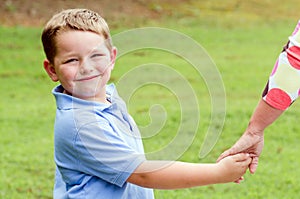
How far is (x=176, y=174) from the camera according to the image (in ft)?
8.38

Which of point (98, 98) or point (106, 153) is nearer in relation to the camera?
point (106, 153)

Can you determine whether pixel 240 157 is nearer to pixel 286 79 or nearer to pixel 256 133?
pixel 256 133

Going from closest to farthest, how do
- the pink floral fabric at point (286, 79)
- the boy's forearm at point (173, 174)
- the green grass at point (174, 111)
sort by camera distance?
the boy's forearm at point (173, 174) < the pink floral fabric at point (286, 79) < the green grass at point (174, 111)

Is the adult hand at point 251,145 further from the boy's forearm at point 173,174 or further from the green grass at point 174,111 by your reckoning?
the green grass at point 174,111

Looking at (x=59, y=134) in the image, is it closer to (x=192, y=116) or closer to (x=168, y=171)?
(x=168, y=171)

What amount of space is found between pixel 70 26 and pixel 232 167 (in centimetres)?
76

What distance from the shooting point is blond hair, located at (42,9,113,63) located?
2.63 m

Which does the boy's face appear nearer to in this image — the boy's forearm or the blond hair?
the blond hair

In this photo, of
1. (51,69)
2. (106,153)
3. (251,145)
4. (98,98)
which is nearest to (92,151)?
(106,153)

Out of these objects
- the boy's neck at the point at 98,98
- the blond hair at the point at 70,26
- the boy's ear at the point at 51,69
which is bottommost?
the boy's neck at the point at 98,98

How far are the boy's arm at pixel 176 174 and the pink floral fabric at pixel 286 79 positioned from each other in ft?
1.04

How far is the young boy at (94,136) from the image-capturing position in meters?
2.56

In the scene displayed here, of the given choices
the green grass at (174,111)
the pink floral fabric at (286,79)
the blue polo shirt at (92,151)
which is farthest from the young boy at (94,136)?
the green grass at (174,111)

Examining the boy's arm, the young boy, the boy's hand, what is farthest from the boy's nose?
the boy's hand
